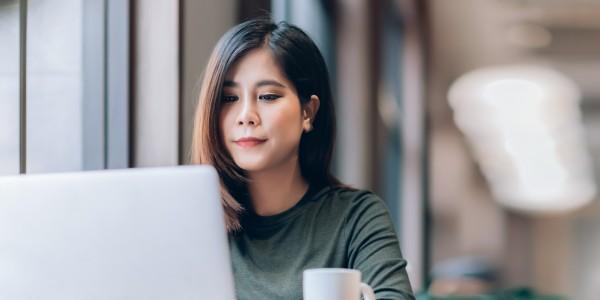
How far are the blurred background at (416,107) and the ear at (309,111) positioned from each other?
0.39 meters

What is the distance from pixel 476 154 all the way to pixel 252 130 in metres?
6.02

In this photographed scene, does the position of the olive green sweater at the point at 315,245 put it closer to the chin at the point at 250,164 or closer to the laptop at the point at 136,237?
the chin at the point at 250,164

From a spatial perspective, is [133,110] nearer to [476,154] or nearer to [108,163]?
[108,163]

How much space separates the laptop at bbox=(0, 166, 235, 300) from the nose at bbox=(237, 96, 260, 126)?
1.19ft

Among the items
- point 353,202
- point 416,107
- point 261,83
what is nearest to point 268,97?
point 261,83

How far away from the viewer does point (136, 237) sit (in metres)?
0.82

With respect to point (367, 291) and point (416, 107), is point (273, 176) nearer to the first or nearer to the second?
point (367, 291)

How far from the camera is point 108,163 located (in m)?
1.64

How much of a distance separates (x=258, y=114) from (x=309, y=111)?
87mm

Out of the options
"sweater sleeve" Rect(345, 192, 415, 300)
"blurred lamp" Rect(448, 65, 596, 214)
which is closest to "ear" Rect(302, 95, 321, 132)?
"sweater sleeve" Rect(345, 192, 415, 300)

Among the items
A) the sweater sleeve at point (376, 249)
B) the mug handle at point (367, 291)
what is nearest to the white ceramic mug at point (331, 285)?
the mug handle at point (367, 291)

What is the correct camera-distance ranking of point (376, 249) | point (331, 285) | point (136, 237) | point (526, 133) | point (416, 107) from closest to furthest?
point (136, 237), point (331, 285), point (376, 249), point (416, 107), point (526, 133)

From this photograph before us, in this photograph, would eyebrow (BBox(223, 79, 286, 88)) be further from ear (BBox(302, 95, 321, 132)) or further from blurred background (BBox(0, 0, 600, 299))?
blurred background (BBox(0, 0, 600, 299))

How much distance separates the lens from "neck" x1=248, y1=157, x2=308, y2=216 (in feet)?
4.02
